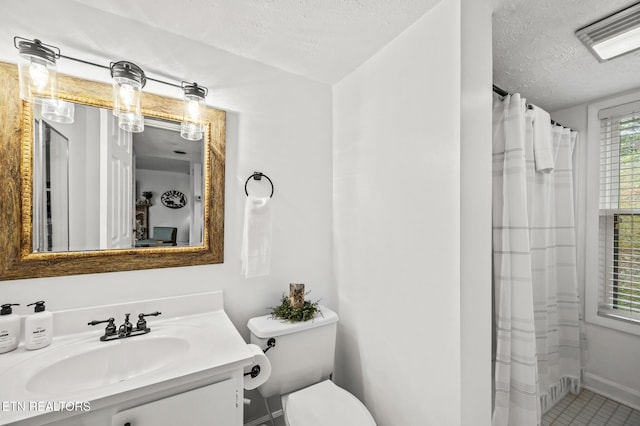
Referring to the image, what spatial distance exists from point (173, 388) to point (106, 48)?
145cm

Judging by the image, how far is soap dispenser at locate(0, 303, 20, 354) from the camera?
3.13 ft

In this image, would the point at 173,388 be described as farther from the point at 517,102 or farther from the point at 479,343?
the point at 517,102

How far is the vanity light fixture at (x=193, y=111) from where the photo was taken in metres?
1.33

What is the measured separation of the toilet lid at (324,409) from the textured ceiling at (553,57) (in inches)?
75.0

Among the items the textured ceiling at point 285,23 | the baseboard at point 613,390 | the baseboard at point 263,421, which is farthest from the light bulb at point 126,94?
the baseboard at point 613,390

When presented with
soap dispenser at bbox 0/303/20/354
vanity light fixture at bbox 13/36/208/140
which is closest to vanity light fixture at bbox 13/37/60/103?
vanity light fixture at bbox 13/36/208/140

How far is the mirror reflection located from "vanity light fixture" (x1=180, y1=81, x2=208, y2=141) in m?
0.04

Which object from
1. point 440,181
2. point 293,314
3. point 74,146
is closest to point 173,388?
point 293,314

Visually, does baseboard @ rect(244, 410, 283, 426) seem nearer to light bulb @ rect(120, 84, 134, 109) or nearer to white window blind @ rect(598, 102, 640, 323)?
light bulb @ rect(120, 84, 134, 109)

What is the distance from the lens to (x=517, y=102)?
1475 millimetres

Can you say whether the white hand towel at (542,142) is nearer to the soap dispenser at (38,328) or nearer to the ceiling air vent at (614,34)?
the ceiling air vent at (614,34)

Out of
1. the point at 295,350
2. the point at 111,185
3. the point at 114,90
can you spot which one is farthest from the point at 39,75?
the point at 295,350

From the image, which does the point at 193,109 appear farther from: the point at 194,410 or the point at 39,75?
the point at 194,410

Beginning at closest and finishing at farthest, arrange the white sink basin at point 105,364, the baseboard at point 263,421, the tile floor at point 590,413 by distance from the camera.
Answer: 1. the white sink basin at point 105,364
2. the baseboard at point 263,421
3. the tile floor at point 590,413
